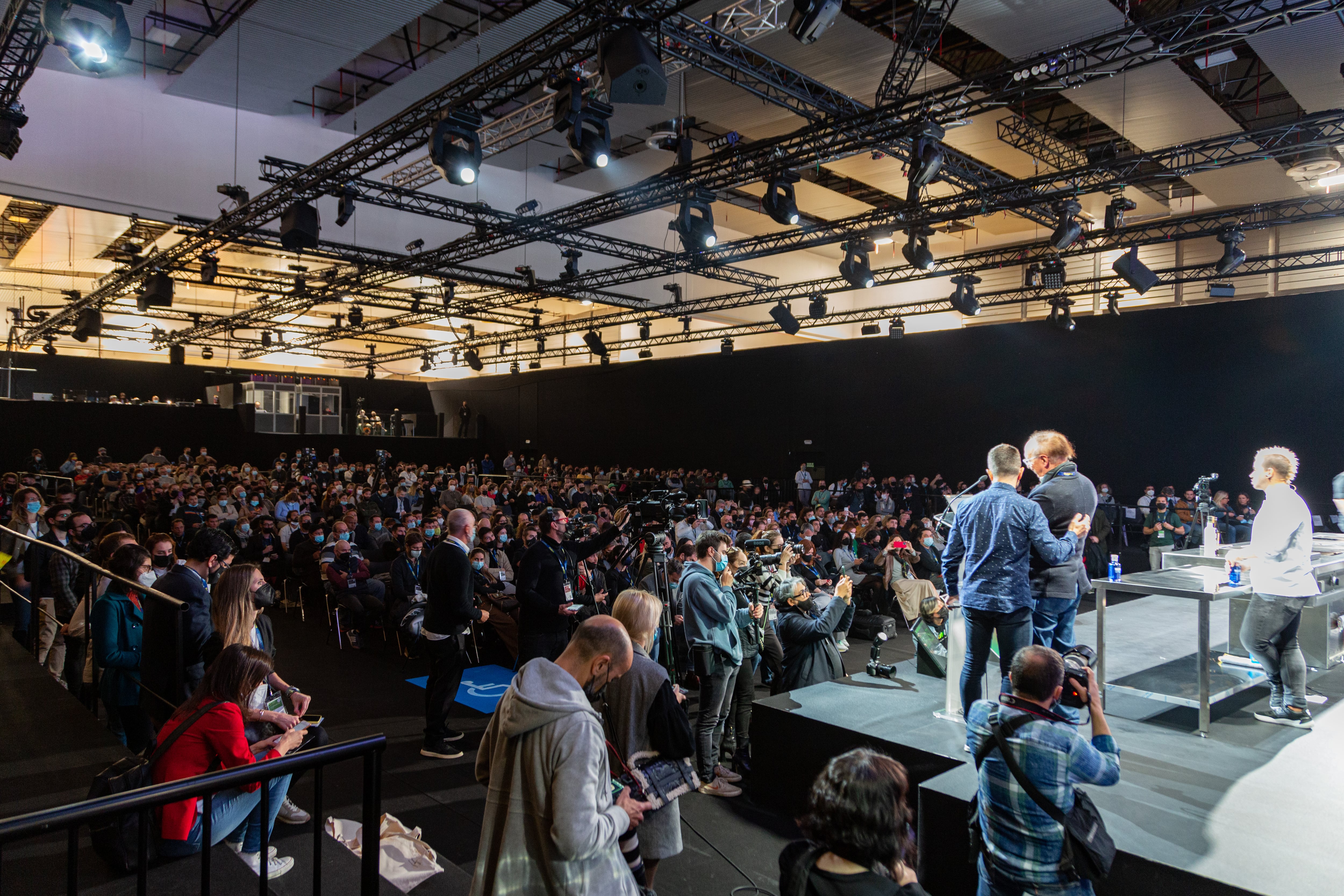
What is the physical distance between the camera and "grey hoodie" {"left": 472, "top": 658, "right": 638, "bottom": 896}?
5.86ft

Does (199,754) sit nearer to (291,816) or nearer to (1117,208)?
(291,816)

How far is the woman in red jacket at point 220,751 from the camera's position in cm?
243

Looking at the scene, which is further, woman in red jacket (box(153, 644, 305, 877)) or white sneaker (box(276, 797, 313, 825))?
white sneaker (box(276, 797, 313, 825))

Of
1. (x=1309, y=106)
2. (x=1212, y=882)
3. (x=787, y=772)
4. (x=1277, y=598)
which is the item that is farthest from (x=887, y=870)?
(x=1309, y=106)

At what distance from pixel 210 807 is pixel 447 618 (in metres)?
2.90

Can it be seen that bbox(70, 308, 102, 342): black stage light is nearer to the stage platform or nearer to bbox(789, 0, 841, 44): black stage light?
bbox(789, 0, 841, 44): black stage light

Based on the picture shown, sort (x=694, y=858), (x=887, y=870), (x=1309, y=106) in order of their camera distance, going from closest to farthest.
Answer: (x=887, y=870) → (x=694, y=858) → (x=1309, y=106)

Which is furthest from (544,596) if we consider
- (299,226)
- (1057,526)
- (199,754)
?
(299,226)

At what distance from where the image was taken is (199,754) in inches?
95.6

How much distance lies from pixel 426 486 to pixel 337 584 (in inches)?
374

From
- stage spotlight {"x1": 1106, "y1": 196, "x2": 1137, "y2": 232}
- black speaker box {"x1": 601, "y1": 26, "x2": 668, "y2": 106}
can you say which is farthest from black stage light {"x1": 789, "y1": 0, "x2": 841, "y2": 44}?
stage spotlight {"x1": 1106, "y1": 196, "x2": 1137, "y2": 232}

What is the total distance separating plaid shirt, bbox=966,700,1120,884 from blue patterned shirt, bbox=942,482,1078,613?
1002 millimetres

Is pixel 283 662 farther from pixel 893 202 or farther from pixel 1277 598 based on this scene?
pixel 893 202

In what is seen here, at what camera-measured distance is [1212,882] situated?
2.45 m
